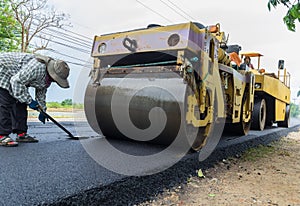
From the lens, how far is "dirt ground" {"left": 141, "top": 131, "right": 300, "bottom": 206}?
2.12 metres

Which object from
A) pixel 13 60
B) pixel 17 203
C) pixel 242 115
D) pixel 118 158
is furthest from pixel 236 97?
pixel 17 203

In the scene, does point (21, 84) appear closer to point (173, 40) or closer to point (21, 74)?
point (21, 74)

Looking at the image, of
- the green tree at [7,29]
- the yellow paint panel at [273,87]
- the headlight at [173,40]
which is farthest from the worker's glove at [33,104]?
Answer: the green tree at [7,29]

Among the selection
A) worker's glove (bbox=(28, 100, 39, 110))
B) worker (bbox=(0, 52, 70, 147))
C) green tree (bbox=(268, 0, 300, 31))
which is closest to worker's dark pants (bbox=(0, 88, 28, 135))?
worker (bbox=(0, 52, 70, 147))

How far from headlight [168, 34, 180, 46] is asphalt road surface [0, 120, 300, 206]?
106cm

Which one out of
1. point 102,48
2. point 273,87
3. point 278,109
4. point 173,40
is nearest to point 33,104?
point 102,48

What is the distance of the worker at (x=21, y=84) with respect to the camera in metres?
2.75

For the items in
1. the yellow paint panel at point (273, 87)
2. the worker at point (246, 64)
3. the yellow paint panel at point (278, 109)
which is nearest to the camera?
the worker at point (246, 64)

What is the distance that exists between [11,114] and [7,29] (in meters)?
12.3

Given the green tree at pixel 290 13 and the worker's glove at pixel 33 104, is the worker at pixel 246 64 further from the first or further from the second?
the worker's glove at pixel 33 104

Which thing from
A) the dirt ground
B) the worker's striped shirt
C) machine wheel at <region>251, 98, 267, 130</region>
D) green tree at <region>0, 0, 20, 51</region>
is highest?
green tree at <region>0, 0, 20, 51</region>

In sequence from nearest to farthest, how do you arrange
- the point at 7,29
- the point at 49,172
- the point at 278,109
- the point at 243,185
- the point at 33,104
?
the point at 49,172, the point at 243,185, the point at 33,104, the point at 278,109, the point at 7,29

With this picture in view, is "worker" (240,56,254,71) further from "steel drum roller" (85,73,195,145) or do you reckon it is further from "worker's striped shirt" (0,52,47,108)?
"worker's striped shirt" (0,52,47,108)

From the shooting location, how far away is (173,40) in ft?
8.95
